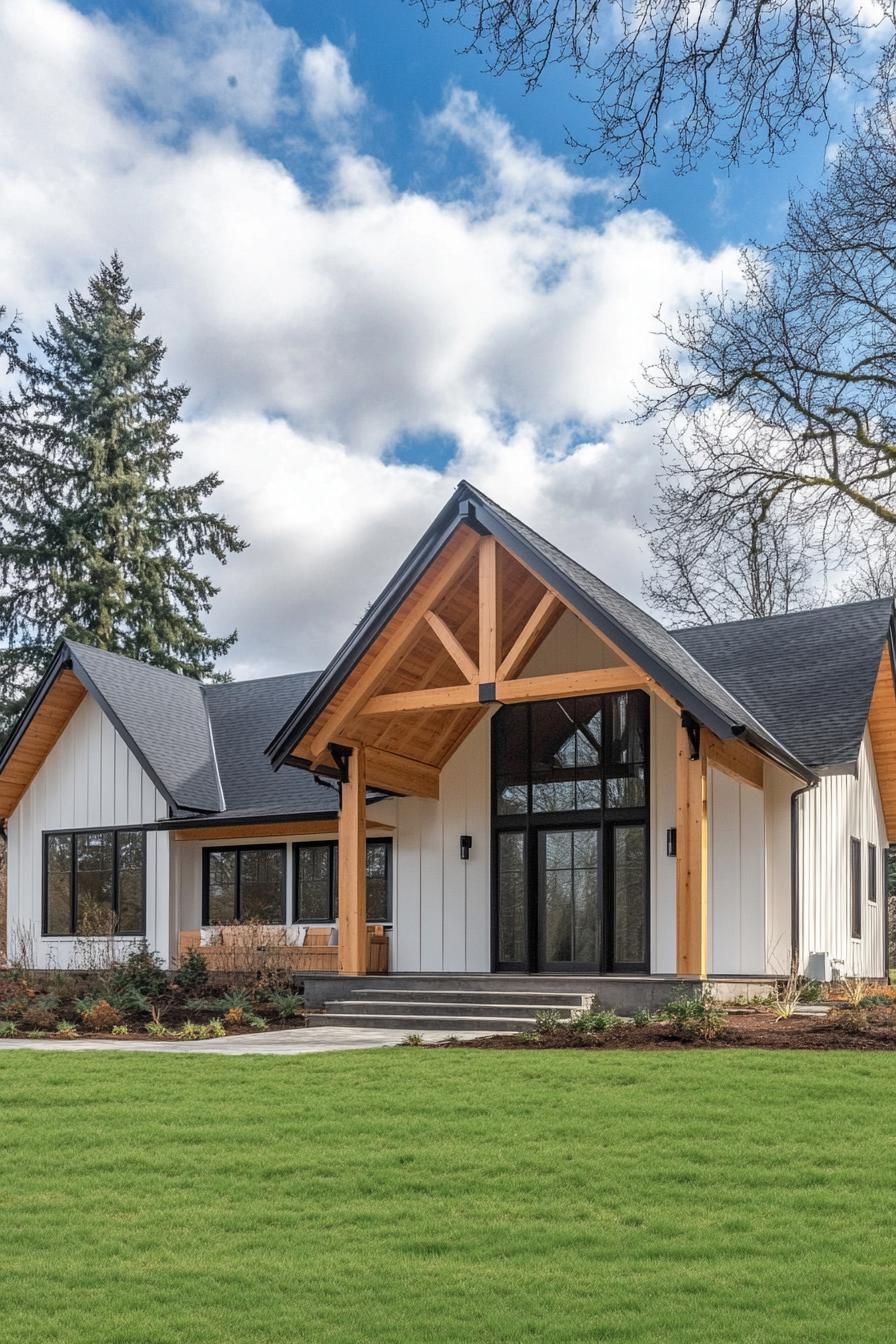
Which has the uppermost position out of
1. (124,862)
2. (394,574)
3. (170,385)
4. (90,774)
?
(170,385)

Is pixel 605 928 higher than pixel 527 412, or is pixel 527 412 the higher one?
pixel 527 412

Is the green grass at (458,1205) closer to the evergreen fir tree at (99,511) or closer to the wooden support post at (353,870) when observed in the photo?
the wooden support post at (353,870)

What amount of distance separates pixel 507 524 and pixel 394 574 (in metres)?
1.57

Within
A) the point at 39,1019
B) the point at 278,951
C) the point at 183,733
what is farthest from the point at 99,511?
the point at 39,1019

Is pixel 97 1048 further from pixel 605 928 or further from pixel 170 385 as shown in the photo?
pixel 170 385

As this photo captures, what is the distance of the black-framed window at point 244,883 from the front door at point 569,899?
5059 millimetres

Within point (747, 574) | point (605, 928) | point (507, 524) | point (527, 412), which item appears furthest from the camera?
point (747, 574)

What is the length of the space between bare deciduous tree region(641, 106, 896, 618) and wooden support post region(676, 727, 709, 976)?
6.23 meters

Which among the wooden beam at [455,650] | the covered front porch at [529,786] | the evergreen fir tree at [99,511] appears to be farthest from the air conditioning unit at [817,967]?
the evergreen fir tree at [99,511]

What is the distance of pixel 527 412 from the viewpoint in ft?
69.4

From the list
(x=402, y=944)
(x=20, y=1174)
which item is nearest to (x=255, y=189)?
(x=20, y=1174)

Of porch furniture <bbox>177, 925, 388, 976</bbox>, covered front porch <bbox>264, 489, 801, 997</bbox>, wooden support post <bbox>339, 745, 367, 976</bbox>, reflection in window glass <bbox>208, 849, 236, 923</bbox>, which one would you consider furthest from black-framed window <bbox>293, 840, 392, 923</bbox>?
wooden support post <bbox>339, 745, 367, 976</bbox>

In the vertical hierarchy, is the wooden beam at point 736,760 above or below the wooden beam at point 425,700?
below

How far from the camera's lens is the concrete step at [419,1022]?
13359 mm
